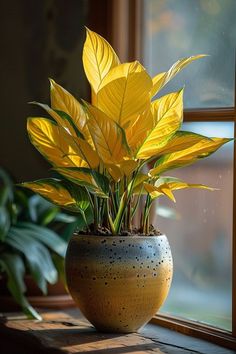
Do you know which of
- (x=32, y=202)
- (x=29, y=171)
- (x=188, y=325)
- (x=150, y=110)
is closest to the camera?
(x=150, y=110)

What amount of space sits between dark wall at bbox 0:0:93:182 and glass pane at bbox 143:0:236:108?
1.17 ft

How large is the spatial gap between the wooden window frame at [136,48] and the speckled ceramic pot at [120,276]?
0.17 meters

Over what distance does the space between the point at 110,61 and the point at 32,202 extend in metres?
0.70

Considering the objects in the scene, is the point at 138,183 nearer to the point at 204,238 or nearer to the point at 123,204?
the point at 123,204

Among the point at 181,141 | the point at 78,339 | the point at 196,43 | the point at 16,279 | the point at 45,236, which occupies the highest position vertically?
the point at 196,43

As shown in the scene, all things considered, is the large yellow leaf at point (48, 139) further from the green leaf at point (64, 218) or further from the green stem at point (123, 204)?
the green leaf at point (64, 218)

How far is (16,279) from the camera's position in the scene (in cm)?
217

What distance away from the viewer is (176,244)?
2133 millimetres

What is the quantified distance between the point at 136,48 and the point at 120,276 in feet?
2.40

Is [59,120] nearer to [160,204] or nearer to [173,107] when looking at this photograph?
[173,107]

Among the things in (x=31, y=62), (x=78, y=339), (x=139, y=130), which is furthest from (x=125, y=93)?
(x=31, y=62)

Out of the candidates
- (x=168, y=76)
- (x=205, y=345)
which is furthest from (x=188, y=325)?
(x=168, y=76)

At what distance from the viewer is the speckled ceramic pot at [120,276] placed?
5.92 ft

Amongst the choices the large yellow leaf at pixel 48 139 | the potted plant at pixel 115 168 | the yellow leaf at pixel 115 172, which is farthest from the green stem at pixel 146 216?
the large yellow leaf at pixel 48 139
